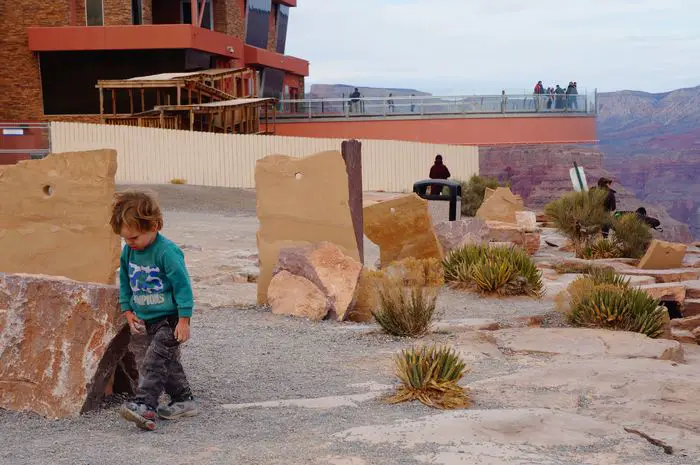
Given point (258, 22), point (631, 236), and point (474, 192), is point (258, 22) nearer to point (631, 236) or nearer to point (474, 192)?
point (474, 192)

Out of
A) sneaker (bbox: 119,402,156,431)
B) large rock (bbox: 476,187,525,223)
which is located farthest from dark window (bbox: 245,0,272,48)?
sneaker (bbox: 119,402,156,431)

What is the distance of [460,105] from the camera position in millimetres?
43594

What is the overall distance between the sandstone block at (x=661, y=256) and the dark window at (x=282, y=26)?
43.8 meters

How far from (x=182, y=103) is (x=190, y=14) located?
21.9 feet

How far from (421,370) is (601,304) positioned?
15.2 feet

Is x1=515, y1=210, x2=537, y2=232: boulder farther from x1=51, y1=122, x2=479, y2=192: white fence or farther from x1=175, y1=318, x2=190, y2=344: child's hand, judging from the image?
x1=175, y1=318, x2=190, y2=344: child's hand

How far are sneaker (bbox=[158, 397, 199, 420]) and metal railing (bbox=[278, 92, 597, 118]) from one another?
37.1 metres

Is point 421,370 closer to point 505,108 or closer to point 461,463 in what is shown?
point 461,463

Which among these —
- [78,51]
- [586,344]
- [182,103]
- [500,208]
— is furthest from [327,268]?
[78,51]

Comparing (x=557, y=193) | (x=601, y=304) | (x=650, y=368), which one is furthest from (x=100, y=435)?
(x=557, y=193)

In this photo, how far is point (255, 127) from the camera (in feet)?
146

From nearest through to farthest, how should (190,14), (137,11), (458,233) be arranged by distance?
1. (458,233)
2. (137,11)
3. (190,14)

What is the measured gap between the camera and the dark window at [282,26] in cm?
6112

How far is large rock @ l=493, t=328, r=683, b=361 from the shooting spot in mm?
9375
